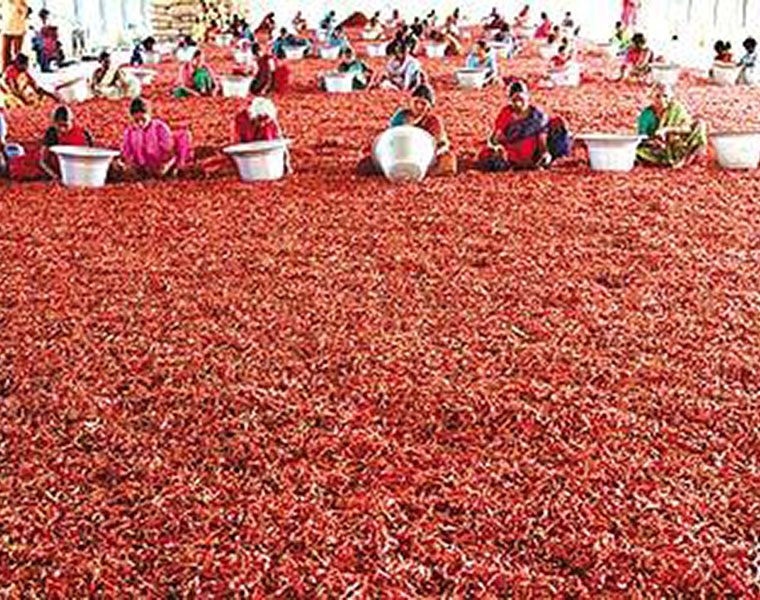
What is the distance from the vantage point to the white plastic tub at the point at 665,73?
13.3 meters

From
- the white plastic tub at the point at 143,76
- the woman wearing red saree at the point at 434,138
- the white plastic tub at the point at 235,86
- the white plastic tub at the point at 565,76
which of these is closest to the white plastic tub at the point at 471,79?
the white plastic tub at the point at 565,76

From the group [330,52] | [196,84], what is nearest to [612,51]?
[330,52]

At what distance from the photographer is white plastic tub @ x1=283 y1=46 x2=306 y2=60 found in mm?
19156

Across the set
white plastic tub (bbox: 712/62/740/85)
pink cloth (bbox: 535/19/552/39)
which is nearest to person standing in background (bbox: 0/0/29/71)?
white plastic tub (bbox: 712/62/740/85)

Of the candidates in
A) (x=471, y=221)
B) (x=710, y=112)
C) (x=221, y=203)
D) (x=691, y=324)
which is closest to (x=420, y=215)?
(x=471, y=221)

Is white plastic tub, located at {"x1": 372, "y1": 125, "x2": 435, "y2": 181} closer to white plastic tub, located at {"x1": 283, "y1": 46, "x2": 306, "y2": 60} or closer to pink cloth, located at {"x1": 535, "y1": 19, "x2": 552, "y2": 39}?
white plastic tub, located at {"x1": 283, "y1": 46, "x2": 306, "y2": 60}

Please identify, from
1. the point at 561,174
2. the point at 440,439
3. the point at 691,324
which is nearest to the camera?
the point at 440,439

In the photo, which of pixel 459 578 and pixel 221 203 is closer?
pixel 459 578

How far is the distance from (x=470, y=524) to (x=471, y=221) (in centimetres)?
335

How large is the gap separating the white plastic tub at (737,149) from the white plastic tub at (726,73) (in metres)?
6.80

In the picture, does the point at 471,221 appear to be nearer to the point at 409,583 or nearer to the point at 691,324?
the point at 691,324

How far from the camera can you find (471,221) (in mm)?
5789

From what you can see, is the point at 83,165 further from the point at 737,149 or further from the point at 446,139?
the point at 737,149

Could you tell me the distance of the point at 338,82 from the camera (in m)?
13.3
